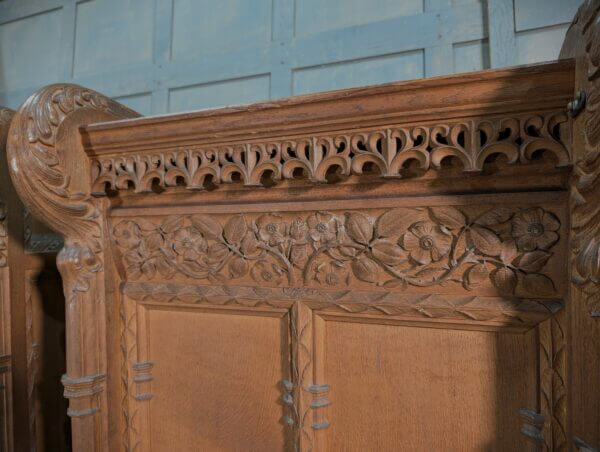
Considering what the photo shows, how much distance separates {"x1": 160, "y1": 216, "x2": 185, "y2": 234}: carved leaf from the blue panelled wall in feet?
3.21

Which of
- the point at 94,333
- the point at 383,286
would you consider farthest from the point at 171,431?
the point at 383,286

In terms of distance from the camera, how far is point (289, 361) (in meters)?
0.74

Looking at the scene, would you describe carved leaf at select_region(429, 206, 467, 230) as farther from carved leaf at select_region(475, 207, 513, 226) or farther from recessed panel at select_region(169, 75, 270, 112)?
recessed panel at select_region(169, 75, 270, 112)

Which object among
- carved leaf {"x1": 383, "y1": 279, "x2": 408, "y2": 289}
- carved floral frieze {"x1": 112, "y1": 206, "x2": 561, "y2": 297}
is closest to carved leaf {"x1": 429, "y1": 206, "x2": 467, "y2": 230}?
carved floral frieze {"x1": 112, "y1": 206, "x2": 561, "y2": 297}

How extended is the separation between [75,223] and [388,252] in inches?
23.0

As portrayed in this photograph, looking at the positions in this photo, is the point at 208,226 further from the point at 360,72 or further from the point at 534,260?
the point at 360,72

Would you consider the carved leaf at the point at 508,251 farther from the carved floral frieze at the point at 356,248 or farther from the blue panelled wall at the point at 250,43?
the blue panelled wall at the point at 250,43

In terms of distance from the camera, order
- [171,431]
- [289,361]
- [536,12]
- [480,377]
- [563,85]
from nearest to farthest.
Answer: [563,85]
[480,377]
[289,361]
[171,431]
[536,12]

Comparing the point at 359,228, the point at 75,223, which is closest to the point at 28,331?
the point at 75,223

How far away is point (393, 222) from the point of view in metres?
0.65

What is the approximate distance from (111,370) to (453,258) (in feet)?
2.18

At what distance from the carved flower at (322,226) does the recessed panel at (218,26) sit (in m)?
1.24

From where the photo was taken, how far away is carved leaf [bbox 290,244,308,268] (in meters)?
0.72

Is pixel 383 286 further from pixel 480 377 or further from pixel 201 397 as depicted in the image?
pixel 201 397
